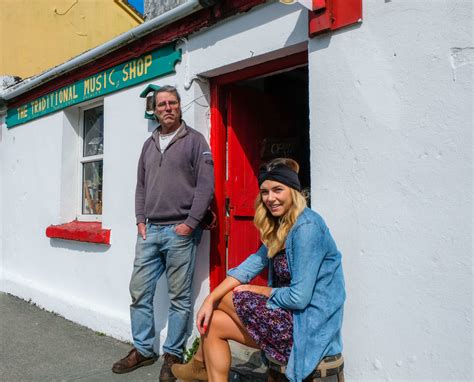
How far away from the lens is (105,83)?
4.59 m

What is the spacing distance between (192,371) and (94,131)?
11.1 feet

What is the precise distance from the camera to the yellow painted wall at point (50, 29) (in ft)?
26.4

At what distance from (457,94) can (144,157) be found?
91.1 inches

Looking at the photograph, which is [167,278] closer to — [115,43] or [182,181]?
[182,181]

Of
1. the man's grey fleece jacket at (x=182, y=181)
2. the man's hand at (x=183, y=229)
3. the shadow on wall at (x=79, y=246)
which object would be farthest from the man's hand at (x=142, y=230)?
the shadow on wall at (x=79, y=246)

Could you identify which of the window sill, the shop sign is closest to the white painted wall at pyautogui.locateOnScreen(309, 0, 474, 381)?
the shop sign

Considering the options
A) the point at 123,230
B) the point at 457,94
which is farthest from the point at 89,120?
the point at 457,94

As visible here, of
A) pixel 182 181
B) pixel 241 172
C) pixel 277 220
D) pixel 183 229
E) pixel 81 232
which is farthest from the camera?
pixel 81 232

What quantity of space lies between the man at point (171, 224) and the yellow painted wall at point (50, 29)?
599 centimetres

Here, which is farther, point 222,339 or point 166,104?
point 166,104

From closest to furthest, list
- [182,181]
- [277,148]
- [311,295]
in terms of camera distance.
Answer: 1. [311,295]
2. [182,181]
3. [277,148]

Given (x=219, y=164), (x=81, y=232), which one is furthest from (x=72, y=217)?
(x=219, y=164)

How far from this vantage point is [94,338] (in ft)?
13.9

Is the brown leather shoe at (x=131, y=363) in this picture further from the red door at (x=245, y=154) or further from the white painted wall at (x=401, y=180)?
the white painted wall at (x=401, y=180)
